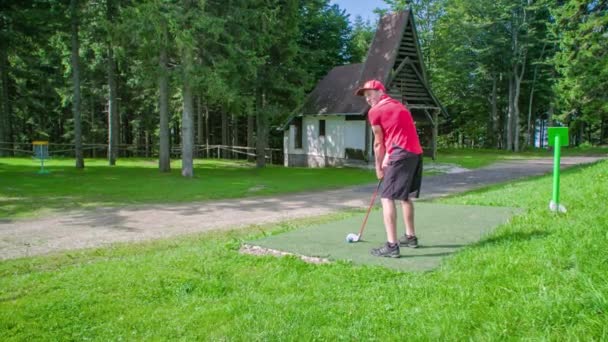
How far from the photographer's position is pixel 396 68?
75.5 ft

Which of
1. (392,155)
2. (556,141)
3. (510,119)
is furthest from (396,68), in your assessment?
(510,119)

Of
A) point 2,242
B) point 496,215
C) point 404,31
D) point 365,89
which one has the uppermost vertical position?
point 404,31

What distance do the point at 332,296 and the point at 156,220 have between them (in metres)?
6.69

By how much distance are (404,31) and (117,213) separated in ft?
54.7

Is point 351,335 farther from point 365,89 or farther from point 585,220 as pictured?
point 585,220

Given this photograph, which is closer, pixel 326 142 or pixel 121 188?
pixel 121 188

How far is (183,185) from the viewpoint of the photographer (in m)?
15.9

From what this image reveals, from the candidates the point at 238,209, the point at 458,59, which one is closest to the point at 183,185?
the point at 238,209

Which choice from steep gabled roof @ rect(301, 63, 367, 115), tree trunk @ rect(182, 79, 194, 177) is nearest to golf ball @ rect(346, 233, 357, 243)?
tree trunk @ rect(182, 79, 194, 177)

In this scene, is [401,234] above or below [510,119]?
below

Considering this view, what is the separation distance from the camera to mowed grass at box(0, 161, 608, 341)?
3158 mm

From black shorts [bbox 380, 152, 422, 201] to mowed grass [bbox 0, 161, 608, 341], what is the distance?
0.85 meters

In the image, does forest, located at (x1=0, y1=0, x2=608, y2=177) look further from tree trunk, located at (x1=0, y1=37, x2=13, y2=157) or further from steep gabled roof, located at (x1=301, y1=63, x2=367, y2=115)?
steep gabled roof, located at (x1=301, y1=63, x2=367, y2=115)

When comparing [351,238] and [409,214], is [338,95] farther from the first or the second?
[409,214]
